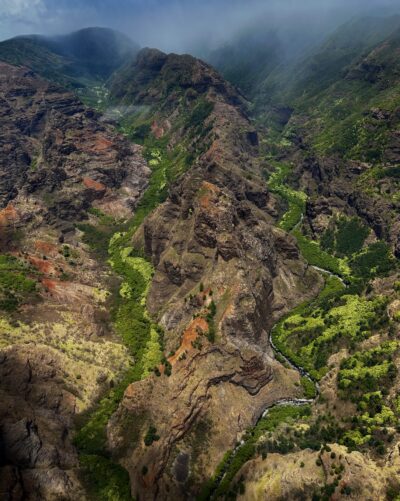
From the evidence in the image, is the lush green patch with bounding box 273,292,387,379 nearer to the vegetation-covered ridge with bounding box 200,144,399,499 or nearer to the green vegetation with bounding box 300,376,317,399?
the vegetation-covered ridge with bounding box 200,144,399,499

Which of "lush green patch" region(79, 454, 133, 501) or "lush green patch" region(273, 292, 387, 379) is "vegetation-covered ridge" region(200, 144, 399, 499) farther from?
"lush green patch" region(79, 454, 133, 501)

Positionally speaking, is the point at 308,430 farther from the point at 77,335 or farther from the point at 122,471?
the point at 77,335

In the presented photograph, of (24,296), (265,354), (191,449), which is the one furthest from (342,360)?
(24,296)

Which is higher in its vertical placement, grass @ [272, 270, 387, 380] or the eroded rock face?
the eroded rock face

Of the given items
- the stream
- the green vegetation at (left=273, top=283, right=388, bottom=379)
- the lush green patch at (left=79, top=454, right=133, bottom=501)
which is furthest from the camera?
the green vegetation at (left=273, top=283, right=388, bottom=379)

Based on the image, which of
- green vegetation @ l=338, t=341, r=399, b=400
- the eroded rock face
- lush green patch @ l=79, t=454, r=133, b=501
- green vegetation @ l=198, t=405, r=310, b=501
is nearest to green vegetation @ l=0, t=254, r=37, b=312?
the eroded rock face

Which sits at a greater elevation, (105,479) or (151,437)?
(151,437)

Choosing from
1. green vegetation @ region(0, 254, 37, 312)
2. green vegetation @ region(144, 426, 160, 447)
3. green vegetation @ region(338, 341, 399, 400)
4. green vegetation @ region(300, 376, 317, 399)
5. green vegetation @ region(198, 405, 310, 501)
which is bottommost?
green vegetation @ region(300, 376, 317, 399)

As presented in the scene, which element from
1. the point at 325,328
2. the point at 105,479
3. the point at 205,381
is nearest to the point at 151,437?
the point at 105,479

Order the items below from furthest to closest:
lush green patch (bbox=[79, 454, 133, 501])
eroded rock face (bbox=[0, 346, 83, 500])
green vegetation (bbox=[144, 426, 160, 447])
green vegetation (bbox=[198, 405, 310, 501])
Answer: green vegetation (bbox=[144, 426, 160, 447]), lush green patch (bbox=[79, 454, 133, 501]), green vegetation (bbox=[198, 405, 310, 501]), eroded rock face (bbox=[0, 346, 83, 500])

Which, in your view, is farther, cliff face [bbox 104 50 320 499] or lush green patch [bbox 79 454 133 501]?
cliff face [bbox 104 50 320 499]

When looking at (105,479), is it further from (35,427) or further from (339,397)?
(339,397)
